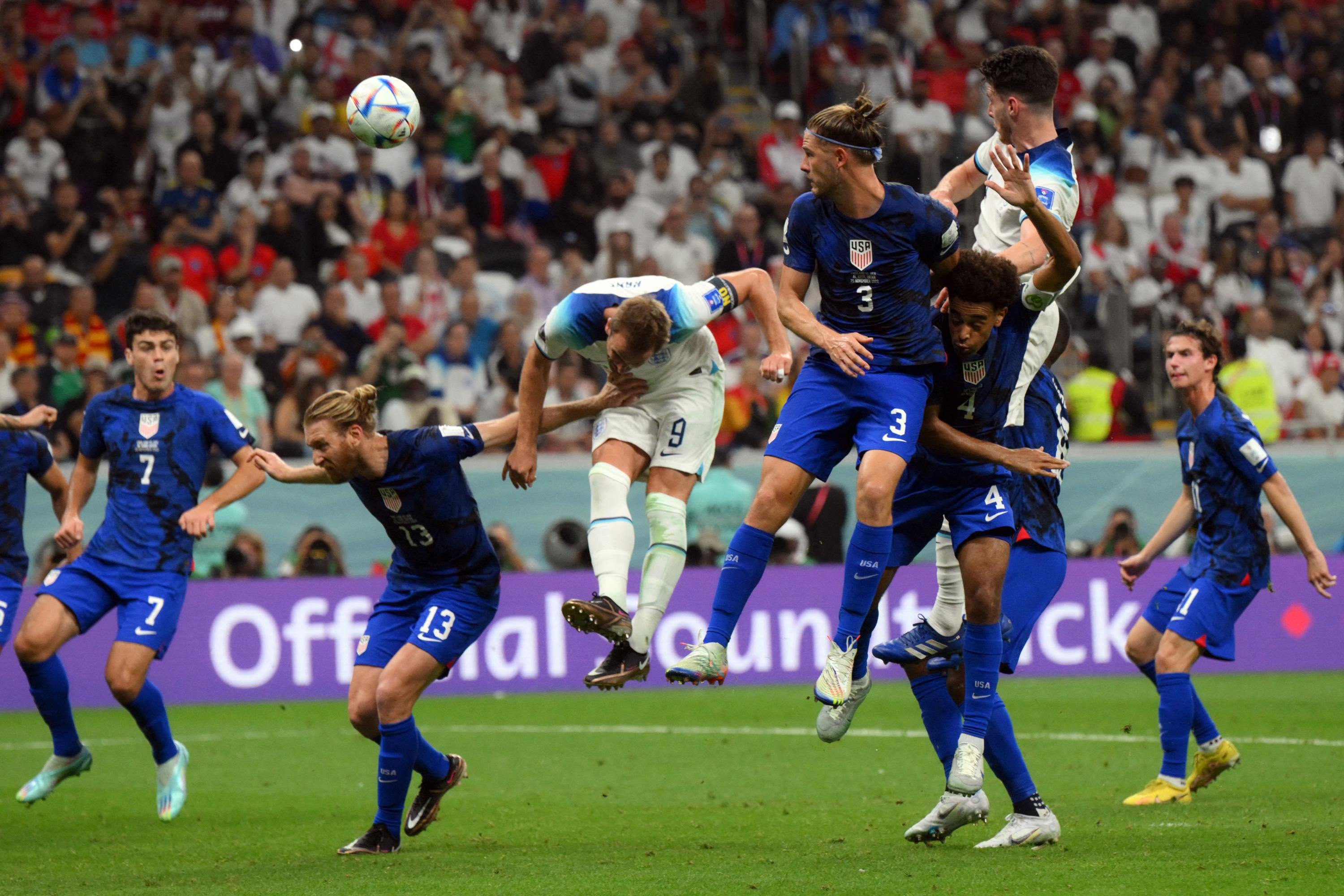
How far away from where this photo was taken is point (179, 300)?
1702cm

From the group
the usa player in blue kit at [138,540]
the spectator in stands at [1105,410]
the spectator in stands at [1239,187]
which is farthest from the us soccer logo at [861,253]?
the spectator in stands at [1239,187]

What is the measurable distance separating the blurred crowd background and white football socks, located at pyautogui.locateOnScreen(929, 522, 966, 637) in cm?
838

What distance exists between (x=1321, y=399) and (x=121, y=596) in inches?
543

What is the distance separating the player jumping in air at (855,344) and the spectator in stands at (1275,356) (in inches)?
464

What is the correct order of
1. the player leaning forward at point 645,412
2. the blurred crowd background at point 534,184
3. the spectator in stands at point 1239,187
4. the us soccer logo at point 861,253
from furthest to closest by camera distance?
the spectator in stands at point 1239,187
the blurred crowd background at point 534,184
the player leaning forward at point 645,412
the us soccer logo at point 861,253

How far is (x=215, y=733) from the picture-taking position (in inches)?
537

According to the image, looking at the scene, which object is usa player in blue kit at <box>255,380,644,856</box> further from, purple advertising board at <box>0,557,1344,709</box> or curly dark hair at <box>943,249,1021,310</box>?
purple advertising board at <box>0,557,1344,709</box>

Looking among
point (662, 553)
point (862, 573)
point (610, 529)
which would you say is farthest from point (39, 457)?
point (862, 573)

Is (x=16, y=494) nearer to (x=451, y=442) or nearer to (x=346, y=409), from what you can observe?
(x=346, y=409)

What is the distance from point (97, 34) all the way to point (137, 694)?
12602mm

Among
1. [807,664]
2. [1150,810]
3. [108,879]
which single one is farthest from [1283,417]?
[108,879]

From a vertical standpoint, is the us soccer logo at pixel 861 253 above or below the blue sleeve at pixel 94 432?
above

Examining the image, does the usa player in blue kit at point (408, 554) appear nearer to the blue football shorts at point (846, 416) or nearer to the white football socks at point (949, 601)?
the blue football shorts at point (846, 416)

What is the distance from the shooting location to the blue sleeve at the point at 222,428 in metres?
9.88
